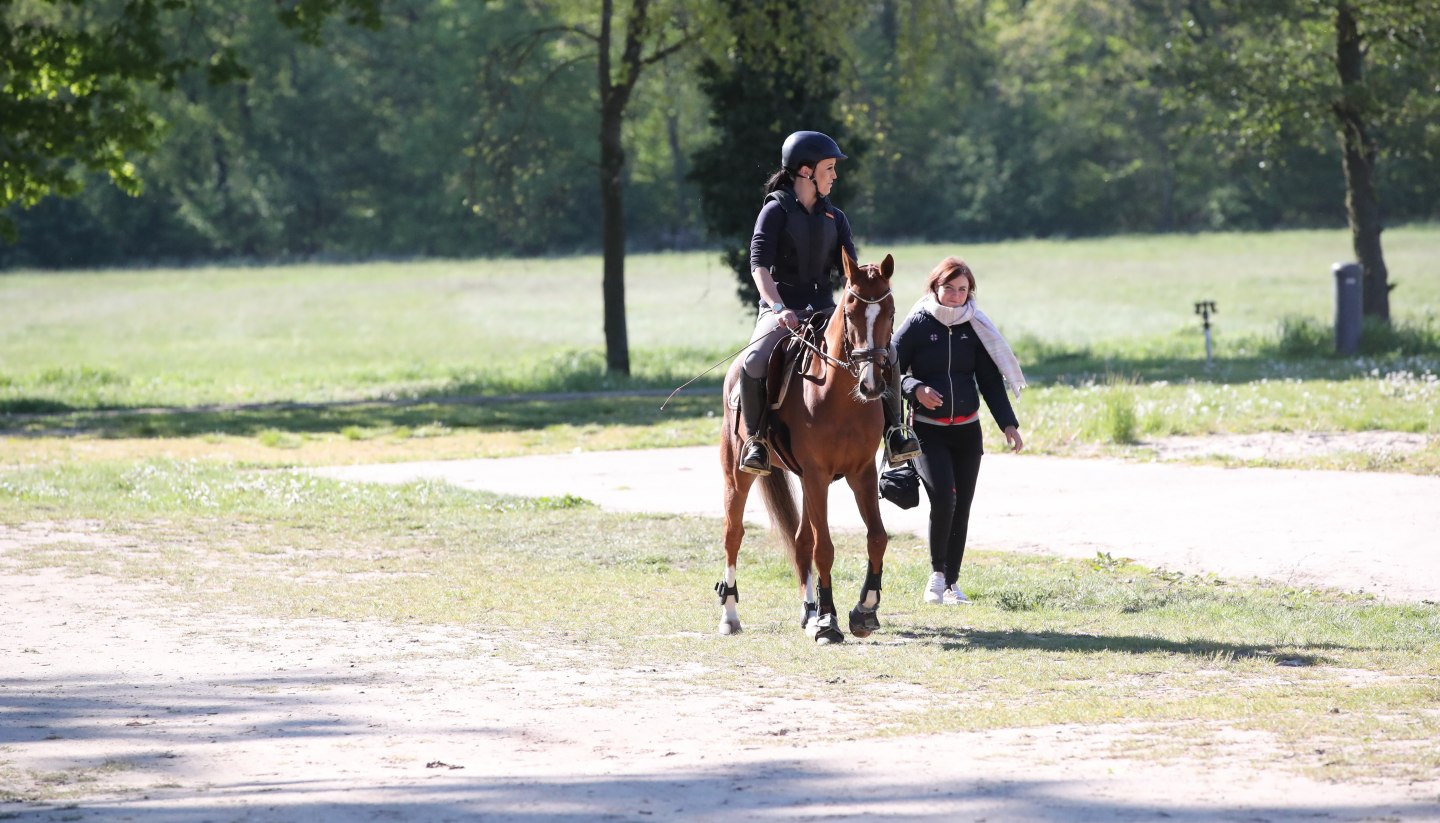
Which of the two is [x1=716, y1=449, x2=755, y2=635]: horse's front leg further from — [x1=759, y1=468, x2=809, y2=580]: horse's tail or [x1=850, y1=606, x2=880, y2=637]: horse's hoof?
[x1=850, y1=606, x2=880, y2=637]: horse's hoof

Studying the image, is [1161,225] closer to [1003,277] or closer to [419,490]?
[1003,277]

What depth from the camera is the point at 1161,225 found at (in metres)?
97.7

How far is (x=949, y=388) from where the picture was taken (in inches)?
422

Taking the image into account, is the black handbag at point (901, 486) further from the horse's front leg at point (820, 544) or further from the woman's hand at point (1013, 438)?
the woman's hand at point (1013, 438)

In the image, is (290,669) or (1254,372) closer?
(290,669)

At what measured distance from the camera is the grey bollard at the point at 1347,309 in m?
28.8

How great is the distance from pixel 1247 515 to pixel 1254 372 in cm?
1349

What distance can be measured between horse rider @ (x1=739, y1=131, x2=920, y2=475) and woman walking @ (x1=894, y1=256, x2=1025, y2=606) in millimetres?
865

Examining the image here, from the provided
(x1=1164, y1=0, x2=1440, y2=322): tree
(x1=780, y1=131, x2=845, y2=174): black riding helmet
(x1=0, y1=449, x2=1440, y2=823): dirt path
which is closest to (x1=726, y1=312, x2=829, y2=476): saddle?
Answer: (x1=780, y1=131, x2=845, y2=174): black riding helmet

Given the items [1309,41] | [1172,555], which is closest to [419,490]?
[1172,555]

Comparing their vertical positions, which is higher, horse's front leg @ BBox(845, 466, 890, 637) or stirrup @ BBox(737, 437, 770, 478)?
stirrup @ BBox(737, 437, 770, 478)

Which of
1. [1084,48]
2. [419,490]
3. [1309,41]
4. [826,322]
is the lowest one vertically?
[419,490]

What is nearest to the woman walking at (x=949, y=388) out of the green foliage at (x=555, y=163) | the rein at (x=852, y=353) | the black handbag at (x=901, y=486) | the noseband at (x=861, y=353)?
the black handbag at (x=901, y=486)

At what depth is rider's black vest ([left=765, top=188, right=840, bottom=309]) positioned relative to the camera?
1009cm
